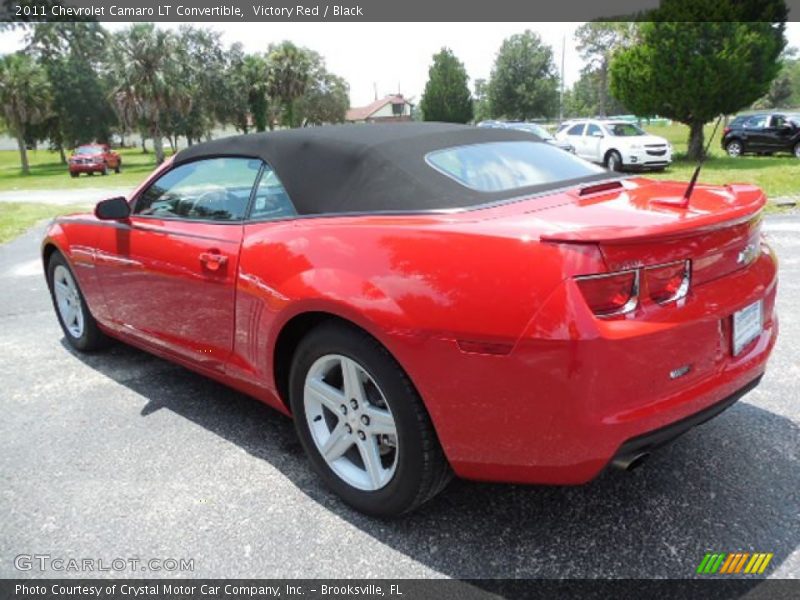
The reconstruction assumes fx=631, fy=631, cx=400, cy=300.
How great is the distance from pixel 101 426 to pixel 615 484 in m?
2.61

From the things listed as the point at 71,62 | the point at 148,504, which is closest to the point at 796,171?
the point at 148,504

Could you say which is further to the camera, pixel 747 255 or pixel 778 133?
pixel 778 133

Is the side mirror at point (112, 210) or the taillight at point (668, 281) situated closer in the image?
the taillight at point (668, 281)

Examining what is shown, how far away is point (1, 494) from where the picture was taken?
9.12ft

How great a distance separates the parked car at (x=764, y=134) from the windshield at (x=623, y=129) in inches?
213

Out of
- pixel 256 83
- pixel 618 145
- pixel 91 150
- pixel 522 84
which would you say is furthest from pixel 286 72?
pixel 618 145

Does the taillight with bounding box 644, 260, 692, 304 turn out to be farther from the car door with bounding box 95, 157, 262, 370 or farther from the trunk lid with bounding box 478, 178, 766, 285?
the car door with bounding box 95, 157, 262, 370

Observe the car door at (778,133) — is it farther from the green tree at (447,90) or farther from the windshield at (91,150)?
the green tree at (447,90)

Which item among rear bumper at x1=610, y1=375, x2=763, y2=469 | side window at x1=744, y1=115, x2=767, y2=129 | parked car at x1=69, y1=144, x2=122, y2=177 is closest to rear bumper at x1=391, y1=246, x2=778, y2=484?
rear bumper at x1=610, y1=375, x2=763, y2=469

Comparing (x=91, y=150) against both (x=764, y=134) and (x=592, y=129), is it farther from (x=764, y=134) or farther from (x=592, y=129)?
(x=764, y=134)

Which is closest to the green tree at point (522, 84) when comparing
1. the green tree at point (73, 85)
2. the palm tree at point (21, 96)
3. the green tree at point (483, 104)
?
the green tree at point (483, 104)

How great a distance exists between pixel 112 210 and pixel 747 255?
3.18 metres

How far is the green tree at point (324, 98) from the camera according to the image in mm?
66500

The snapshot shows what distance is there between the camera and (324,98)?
68.4 metres
